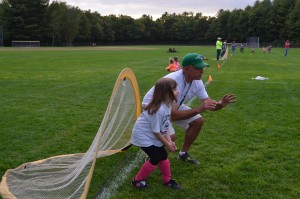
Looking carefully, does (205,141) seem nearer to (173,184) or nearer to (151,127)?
(173,184)

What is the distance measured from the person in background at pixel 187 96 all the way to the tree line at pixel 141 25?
8202 cm

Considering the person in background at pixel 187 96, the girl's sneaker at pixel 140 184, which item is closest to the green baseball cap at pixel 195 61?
the person in background at pixel 187 96

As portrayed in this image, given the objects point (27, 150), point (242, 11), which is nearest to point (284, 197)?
point (27, 150)

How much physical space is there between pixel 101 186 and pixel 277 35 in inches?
3929

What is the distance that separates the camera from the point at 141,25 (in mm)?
116188

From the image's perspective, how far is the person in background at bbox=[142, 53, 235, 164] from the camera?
4582mm

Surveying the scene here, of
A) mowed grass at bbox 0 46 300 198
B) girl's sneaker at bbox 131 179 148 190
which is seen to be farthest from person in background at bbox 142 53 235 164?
girl's sneaker at bbox 131 179 148 190

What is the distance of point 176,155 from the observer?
5.71 metres

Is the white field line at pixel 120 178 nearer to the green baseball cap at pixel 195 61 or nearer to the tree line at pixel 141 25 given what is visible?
the green baseball cap at pixel 195 61

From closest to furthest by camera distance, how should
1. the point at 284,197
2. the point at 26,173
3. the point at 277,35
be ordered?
the point at 284,197
the point at 26,173
the point at 277,35

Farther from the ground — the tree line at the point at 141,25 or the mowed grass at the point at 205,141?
the tree line at the point at 141,25

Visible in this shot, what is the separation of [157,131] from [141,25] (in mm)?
114455

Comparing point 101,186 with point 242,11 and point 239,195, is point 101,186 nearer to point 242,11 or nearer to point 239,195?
point 239,195

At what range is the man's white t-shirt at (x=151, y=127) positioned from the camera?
416cm
